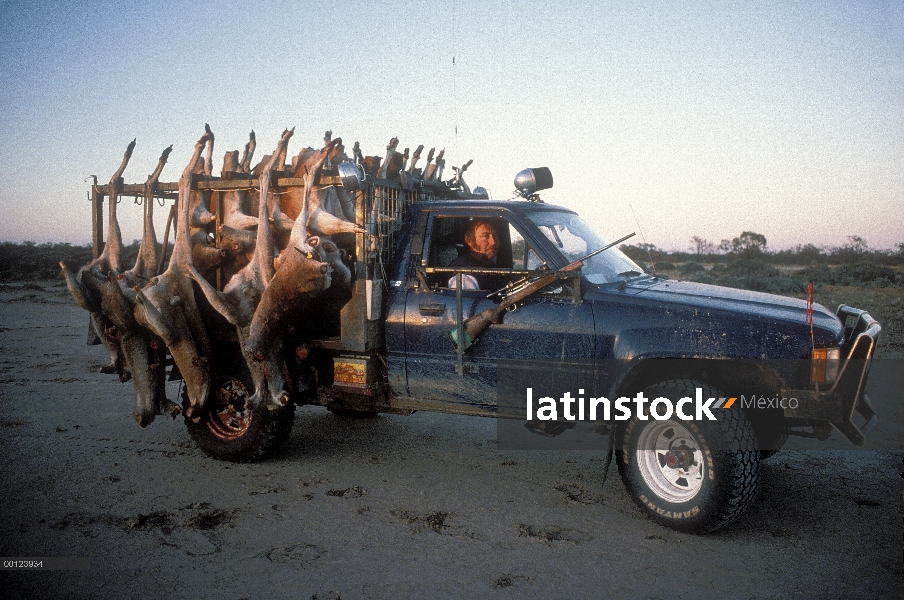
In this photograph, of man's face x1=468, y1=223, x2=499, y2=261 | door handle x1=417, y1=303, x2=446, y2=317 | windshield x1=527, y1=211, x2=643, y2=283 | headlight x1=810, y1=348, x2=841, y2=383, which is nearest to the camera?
headlight x1=810, y1=348, x2=841, y2=383

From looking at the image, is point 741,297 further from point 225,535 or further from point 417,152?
point 225,535

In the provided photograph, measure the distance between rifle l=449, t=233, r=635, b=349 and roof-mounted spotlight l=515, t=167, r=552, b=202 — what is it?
3.74ft

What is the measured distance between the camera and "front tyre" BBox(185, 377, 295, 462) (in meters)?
5.93

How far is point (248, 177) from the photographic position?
251 inches

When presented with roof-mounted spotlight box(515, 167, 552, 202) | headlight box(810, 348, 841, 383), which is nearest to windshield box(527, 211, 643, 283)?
roof-mounted spotlight box(515, 167, 552, 202)

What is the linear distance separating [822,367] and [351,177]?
344 cm

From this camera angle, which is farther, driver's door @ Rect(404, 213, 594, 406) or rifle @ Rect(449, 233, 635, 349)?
driver's door @ Rect(404, 213, 594, 406)

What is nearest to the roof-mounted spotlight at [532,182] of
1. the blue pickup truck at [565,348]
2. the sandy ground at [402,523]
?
the blue pickup truck at [565,348]

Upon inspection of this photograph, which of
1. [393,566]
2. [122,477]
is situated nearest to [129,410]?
[122,477]

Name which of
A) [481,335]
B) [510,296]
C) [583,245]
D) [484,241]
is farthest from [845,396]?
[484,241]

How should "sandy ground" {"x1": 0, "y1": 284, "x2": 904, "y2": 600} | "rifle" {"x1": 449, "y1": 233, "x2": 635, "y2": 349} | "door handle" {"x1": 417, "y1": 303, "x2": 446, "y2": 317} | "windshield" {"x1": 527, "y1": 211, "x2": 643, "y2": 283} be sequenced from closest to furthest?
"sandy ground" {"x1": 0, "y1": 284, "x2": 904, "y2": 600}, "rifle" {"x1": 449, "y1": 233, "x2": 635, "y2": 349}, "windshield" {"x1": 527, "y1": 211, "x2": 643, "y2": 283}, "door handle" {"x1": 417, "y1": 303, "x2": 446, "y2": 317}

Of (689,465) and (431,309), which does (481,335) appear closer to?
(431,309)

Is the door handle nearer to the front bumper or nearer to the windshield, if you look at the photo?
the windshield

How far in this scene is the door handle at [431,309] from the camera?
17.2 feet
